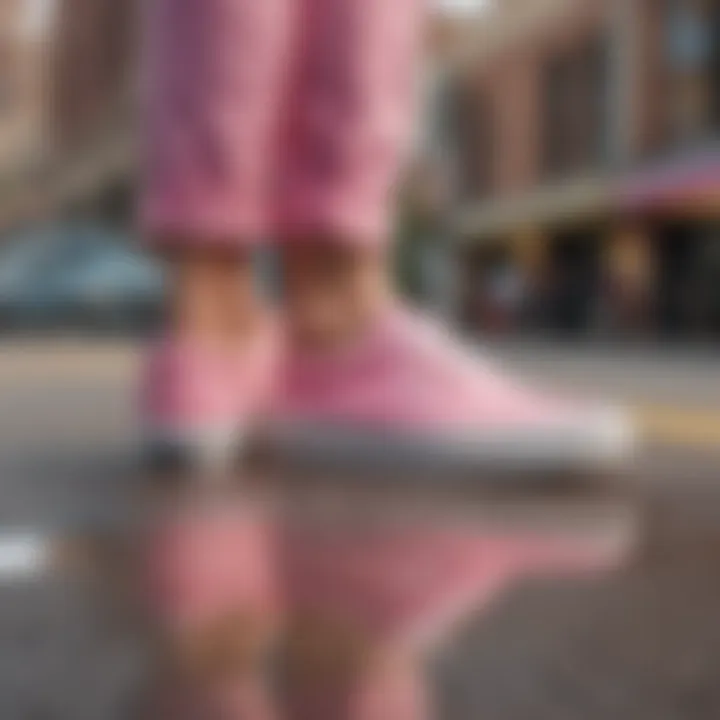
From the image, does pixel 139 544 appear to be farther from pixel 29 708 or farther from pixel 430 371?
pixel 430 371

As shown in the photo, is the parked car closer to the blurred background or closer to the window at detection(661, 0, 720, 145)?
the blurred background

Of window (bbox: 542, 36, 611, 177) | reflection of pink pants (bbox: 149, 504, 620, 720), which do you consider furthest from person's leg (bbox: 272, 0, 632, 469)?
window (bbox: 542, 36, 611, 177)

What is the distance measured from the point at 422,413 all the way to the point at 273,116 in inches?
10.0

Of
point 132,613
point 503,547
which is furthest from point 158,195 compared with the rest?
point 132,613

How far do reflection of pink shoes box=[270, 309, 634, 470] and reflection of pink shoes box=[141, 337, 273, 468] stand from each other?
32 millimetres

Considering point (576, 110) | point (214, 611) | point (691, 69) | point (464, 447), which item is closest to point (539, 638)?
point (214, 611)

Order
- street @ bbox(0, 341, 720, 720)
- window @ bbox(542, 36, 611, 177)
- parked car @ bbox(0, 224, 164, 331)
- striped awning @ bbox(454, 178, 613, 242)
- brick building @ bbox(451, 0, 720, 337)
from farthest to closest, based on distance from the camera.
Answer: window @ bbox(542, 36, 611, 177) < striped awning @ bbox(454, 178, 613, 242) < parked car @ bbox(0, 224, 164, 331) < brick building @ bbox(451, 0, 720, 337) < street @ bbox(0, 341, 720, 720)

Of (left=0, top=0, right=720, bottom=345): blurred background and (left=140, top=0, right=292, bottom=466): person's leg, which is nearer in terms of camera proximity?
(left=140, top=0, right=292, bottom=466): person's leg

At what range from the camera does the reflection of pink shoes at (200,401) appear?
113 cm

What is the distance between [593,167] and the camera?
13.3m

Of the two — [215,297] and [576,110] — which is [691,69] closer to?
[576,110]

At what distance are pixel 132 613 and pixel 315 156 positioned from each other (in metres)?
0.63

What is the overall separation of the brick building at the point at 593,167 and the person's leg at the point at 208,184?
9.74 meters

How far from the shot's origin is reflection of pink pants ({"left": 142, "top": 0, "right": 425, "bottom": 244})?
1133mm
